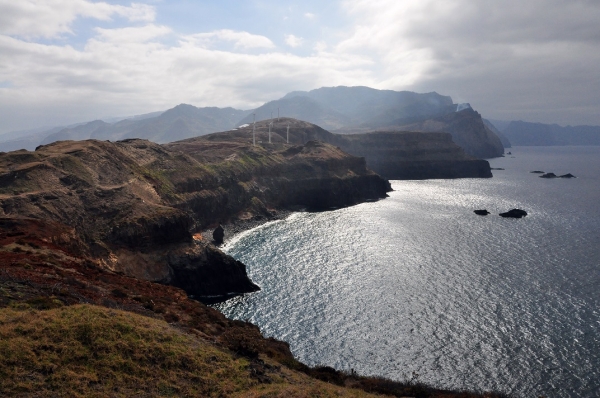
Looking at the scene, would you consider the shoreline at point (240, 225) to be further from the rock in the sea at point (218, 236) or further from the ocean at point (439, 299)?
the ocean at point (439, 299)

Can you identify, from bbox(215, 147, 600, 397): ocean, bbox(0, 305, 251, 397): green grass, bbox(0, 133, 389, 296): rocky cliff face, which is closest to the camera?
bbox(0, 305, 251, 397): green grass

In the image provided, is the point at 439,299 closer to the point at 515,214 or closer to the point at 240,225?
the point at 240,225

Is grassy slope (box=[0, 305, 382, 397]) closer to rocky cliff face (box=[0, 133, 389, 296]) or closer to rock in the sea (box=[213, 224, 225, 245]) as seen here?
rocky cliff face (box=[0, 133, 389, 296])

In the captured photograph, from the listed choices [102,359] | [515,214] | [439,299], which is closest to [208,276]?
[439,299]

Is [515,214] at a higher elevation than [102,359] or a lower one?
lower

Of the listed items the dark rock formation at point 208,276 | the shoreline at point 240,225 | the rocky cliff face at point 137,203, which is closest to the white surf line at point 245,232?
the shoreline at point 240,225

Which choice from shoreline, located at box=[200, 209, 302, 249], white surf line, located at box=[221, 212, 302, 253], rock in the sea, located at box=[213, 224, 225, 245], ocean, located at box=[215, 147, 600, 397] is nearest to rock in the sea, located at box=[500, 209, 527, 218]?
ocean, located at box=[215, 147, 600, 397]
